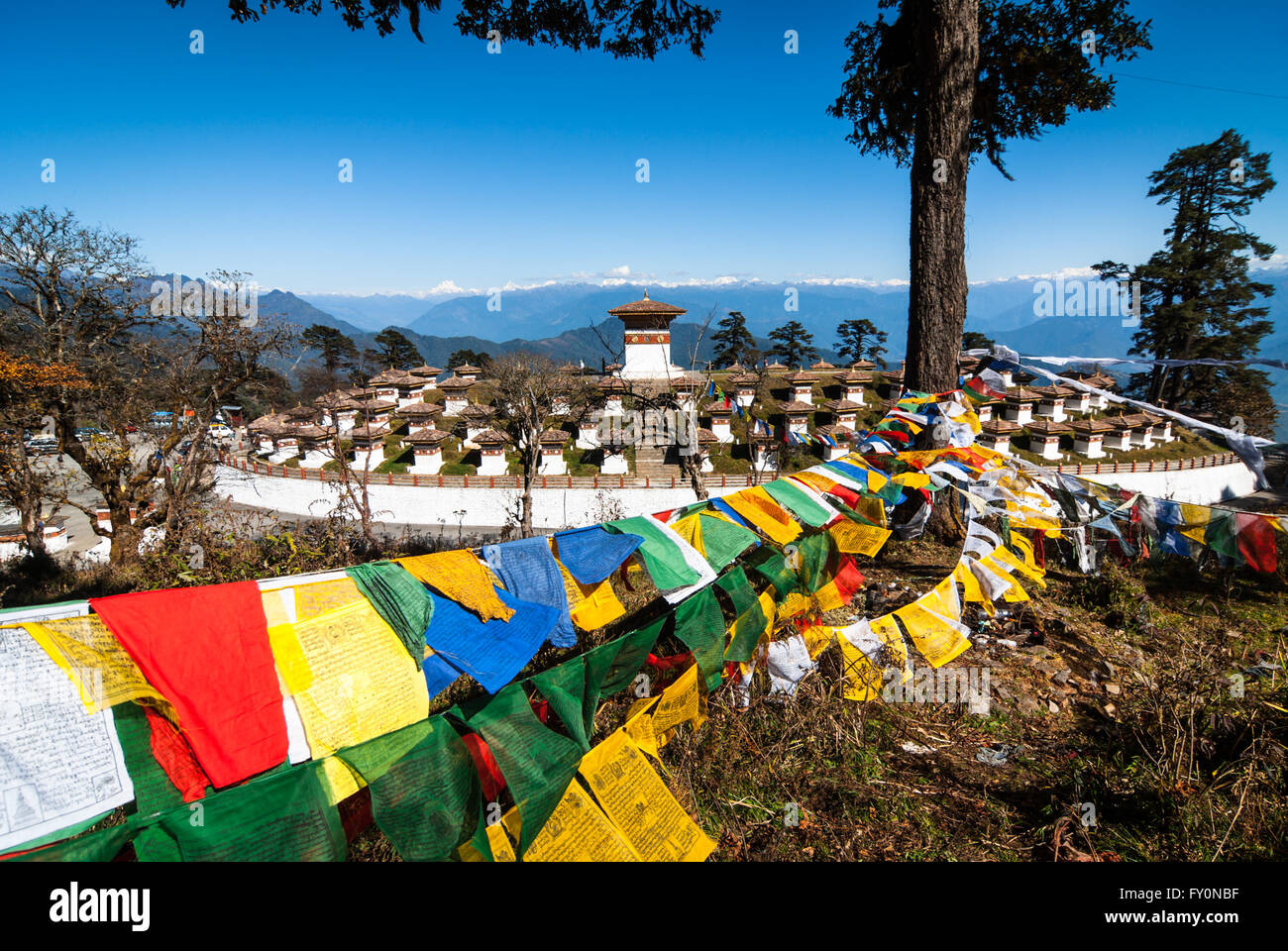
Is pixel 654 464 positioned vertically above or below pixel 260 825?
below

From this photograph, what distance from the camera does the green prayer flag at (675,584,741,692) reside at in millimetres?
3658

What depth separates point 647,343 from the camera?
3772cm

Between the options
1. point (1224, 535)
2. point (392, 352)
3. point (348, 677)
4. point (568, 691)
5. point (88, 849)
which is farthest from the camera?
point (392, 352)

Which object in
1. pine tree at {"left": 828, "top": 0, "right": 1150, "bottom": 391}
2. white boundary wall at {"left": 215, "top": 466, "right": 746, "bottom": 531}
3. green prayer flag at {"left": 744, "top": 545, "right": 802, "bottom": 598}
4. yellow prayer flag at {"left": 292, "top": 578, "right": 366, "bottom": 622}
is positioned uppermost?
pine tree at {"left": 828, "top": 0, "right": 1150, "bottom": 391}

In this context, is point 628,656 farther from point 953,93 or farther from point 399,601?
point 953,93

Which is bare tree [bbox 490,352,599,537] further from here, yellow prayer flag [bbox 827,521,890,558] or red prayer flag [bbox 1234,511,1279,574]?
red prayer flag [bbox 1234,511,1279,574]

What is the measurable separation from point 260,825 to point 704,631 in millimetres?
2385

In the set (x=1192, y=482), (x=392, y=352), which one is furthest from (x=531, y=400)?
(x=392, y=352)

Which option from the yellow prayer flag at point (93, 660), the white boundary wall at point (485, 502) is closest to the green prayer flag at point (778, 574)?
the yellow prayer flag at point (93, 660)

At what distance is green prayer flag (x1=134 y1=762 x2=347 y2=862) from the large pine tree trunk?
333 inches

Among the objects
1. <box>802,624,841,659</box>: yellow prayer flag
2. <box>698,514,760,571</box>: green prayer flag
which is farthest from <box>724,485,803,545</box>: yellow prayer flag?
<box>802,624,841,659</box>: yellow prayer flag

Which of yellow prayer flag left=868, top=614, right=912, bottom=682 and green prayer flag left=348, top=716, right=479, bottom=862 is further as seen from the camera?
yellow prayer flag left=868, top=614, right=912, bottom=682
